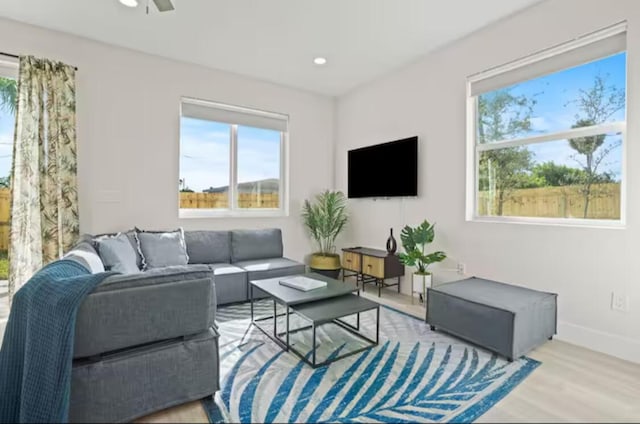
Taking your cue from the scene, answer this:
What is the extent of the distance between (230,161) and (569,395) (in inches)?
158

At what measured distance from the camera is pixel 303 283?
278 cm

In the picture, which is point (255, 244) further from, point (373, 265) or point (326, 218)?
point (373, 265)

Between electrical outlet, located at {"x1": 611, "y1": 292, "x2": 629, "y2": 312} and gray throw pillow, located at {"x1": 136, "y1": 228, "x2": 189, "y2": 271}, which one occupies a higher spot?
gray throw pillow, located at {"x1": 136, "y1": 228, "x2": 189, "y2": 271}

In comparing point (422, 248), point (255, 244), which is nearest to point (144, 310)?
point (255, 244)

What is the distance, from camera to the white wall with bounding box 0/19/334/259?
10.9 ft

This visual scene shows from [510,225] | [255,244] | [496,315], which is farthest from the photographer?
[255,244]

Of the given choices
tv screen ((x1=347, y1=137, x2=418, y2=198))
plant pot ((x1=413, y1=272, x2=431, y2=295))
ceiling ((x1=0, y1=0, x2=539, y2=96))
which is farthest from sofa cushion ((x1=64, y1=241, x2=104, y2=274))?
tv screen ((x1=347, y1=137, x2=418, y2=198))

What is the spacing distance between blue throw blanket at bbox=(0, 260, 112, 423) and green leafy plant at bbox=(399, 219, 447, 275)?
2.74 m

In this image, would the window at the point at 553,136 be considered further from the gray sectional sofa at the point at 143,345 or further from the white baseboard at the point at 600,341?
the gray sectional sofa at the point at 143,345

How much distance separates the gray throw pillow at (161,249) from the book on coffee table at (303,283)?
1244mm

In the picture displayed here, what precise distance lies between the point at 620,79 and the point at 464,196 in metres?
1.46

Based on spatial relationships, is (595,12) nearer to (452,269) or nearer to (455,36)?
(455,36)

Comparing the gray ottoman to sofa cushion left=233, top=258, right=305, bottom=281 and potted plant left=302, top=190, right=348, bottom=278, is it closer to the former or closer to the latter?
sofa cushion left=233, top=258, right=305, bottom=281

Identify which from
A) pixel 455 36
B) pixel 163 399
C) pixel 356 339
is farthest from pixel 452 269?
pixel 163 399
